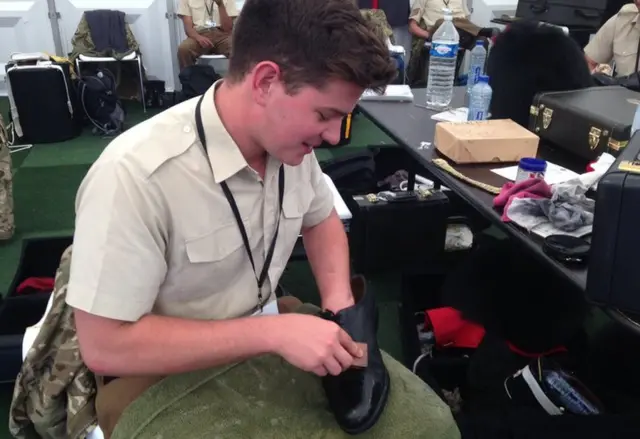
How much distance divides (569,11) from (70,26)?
4.28 meters

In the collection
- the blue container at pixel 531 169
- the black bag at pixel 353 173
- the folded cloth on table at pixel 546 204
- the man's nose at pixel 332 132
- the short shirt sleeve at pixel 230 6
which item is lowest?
the black bag at pixel 353 173

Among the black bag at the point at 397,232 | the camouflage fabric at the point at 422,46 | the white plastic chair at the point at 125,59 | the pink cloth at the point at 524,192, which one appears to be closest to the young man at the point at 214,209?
the pink cloth at the point at 524,192

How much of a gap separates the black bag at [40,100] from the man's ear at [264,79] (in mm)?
3563

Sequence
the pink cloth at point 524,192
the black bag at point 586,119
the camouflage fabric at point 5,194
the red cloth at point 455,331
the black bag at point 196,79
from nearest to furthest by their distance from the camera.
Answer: the pink cloth at point 524,192
the black bag at point 586,119
the red cloth at point 455,331
the camouflage fabric at point 5,194
the black bag at point 196,79

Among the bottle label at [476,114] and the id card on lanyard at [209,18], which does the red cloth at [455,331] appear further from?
the id card on lanyard at [209,18]

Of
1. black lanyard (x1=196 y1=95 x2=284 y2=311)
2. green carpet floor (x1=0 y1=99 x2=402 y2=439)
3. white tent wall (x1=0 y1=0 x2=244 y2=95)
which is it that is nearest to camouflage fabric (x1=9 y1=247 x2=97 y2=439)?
black lanyard (x1=196 y1=95 x2=284 y2=311)

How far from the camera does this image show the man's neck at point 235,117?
3.27ft

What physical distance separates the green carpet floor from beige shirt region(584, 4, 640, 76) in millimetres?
1460

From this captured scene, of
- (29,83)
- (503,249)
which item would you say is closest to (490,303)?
(503,249)

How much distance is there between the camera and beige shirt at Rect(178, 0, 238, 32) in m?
5.05

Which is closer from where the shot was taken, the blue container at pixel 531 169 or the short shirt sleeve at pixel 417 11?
the blue container at pixel 531 169

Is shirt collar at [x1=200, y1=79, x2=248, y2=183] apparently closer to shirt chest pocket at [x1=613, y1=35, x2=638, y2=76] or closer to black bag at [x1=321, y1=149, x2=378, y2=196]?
black bag at [x1=321, y1=149, x2=378, y2=196]

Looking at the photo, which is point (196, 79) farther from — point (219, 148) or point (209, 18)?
point (219, 148)

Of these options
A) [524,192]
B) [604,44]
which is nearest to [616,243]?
[524,192]
